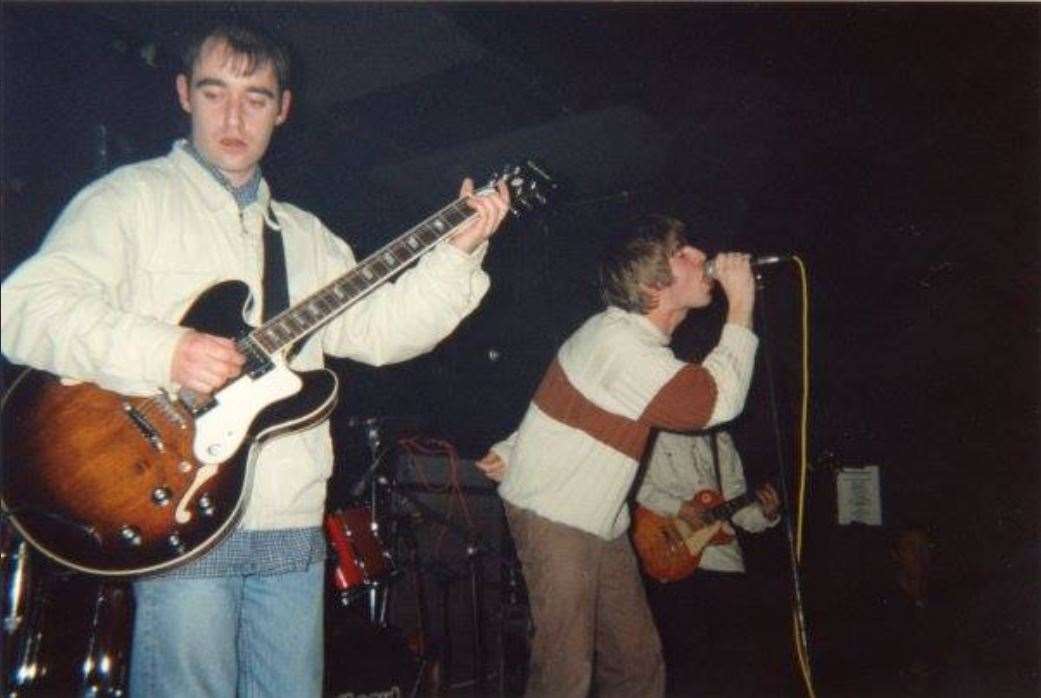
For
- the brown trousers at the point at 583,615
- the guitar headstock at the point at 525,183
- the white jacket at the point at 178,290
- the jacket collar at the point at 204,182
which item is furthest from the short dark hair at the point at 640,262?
the jacket collar at the point at 204,182

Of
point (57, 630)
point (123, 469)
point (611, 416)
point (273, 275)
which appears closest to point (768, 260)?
point (611, 416)

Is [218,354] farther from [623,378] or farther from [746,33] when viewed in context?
[746,33]

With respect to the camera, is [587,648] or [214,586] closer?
[214,586]

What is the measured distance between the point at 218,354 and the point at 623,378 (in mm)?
1477

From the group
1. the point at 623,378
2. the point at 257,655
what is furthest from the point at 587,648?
the point at 257,655

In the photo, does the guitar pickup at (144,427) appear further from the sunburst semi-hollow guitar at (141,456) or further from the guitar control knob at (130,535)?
the guitar control knob at (130,535)

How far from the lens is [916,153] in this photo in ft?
14.3

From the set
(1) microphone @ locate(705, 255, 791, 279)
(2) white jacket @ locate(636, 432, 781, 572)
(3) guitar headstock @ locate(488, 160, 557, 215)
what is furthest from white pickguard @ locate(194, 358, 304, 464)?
(2) white jacket @ locate(636, 432, 781, 572)

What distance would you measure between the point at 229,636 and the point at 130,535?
271 millimetres

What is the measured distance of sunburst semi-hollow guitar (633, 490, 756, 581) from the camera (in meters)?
4.00

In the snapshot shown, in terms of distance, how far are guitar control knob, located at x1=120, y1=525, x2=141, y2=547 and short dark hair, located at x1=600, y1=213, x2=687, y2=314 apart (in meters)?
1.92

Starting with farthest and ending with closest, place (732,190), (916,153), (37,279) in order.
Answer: (732,190)
(916,153)
(37,279)

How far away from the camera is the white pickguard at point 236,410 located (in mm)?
1450

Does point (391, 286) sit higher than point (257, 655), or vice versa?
point (391, 286)
